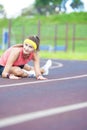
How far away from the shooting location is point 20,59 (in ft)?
26.5

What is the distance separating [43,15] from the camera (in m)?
48.0

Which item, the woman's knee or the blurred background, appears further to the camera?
the blurred background

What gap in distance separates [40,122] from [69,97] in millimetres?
1745

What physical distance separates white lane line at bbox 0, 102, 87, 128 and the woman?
3.06m

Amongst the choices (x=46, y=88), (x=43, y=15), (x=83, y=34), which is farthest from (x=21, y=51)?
(x=43, y=15)

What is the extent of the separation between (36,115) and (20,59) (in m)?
4.13

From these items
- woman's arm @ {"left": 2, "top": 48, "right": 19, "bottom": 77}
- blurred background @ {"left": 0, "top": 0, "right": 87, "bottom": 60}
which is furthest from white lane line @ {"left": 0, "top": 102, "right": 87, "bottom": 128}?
blurred background @ {"left": 0, "top": 0, "right": 87, "bottom": 60}

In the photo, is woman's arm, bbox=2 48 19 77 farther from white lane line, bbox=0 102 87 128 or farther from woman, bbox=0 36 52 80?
white lane line, bbox=0 102 87 128

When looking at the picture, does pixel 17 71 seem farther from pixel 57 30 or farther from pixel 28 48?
pixel 57 30

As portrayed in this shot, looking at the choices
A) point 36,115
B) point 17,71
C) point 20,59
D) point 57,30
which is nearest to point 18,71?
point 17,71

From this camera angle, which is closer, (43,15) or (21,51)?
(21,51)

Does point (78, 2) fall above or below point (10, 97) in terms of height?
above

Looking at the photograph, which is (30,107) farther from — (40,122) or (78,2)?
(78,2)

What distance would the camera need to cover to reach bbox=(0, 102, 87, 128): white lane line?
3.60 meters
